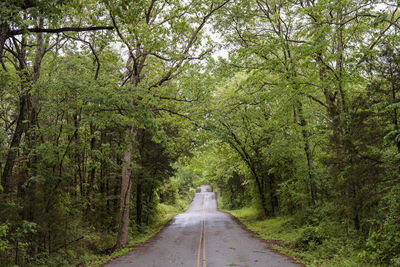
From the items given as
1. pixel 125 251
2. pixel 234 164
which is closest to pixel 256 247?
pixel 125 251

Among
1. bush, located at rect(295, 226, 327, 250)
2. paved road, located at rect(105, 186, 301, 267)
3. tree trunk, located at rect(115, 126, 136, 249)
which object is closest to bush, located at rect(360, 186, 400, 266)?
paved road, located at rect(105, 186, 301, 267)

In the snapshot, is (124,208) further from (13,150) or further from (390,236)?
(390,236)

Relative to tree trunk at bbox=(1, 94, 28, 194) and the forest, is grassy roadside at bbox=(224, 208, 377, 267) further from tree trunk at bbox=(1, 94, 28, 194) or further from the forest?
tree trunk at bbox=(1, 94, 28, 194)

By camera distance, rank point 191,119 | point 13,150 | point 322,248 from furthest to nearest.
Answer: point 191,119
point 322,248
point 13,150

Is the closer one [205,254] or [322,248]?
[322,248]

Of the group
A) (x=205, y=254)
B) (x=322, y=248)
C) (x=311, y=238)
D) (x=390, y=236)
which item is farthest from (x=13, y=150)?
(x=311, y=238)

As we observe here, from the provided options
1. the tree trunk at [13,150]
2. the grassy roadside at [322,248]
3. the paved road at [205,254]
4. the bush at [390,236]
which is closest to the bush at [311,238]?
the grassy roadside at [322,248]

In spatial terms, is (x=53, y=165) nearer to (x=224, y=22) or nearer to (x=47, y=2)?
(x=47, y=2)

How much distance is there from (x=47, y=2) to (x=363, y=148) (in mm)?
9187

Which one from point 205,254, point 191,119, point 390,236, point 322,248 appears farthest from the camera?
point 191,119

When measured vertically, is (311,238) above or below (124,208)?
below

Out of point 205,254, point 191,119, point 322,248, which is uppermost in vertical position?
point 191,119

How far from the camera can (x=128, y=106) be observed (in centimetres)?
960

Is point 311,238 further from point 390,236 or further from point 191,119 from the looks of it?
point 191,119
